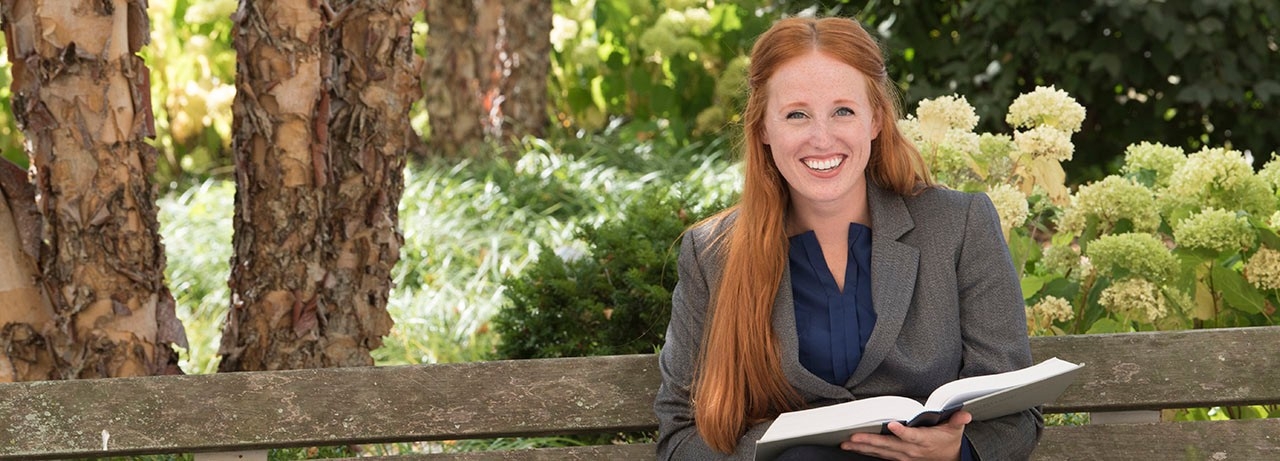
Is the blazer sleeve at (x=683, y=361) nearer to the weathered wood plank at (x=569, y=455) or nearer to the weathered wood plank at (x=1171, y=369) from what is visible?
the weathered wood plank at (x=569, y=455)

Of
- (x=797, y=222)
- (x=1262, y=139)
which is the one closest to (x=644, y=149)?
(x=1262, y=139)

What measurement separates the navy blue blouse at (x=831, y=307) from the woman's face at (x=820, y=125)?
0.11 metres

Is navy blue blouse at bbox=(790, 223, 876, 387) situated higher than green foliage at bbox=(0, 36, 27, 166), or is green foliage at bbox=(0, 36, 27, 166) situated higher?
green foliage at bbox=(0, 36, 27, 166)

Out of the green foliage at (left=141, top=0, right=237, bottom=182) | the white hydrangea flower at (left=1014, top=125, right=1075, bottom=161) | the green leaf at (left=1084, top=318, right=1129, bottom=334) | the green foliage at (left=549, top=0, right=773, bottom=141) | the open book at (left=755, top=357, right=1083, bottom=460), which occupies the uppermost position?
the green foliage at (left=141, top=0, right=237, bottom=182)

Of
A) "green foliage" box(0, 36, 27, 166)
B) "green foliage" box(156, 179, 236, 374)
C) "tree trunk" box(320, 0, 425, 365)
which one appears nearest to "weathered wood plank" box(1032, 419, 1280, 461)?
"tree trunk" box(320, 0, 425, 365)

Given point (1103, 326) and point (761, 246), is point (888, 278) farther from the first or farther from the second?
point (1103, 326)

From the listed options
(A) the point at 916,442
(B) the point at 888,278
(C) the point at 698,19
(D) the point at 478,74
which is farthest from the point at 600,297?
(D) the point at 478,74

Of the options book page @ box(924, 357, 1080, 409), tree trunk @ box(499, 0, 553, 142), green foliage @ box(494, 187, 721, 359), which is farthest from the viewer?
tree trunk @ box(499, 0, 553, 142)

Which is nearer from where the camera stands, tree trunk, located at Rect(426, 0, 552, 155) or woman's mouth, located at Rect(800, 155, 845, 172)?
woman's mouth, located at Rect(800, 155, 845, 172)

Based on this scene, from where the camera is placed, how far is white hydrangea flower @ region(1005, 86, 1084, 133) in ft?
10.4

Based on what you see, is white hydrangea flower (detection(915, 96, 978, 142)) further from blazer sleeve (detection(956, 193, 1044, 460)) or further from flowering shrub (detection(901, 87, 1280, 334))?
blazer sleeve (detection(956, 193, 1044, 460))

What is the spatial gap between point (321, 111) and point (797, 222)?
4.13 feet

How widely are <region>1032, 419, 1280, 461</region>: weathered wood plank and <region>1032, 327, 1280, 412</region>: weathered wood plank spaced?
0.05 metres

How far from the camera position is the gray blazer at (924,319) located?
7.95 ft
